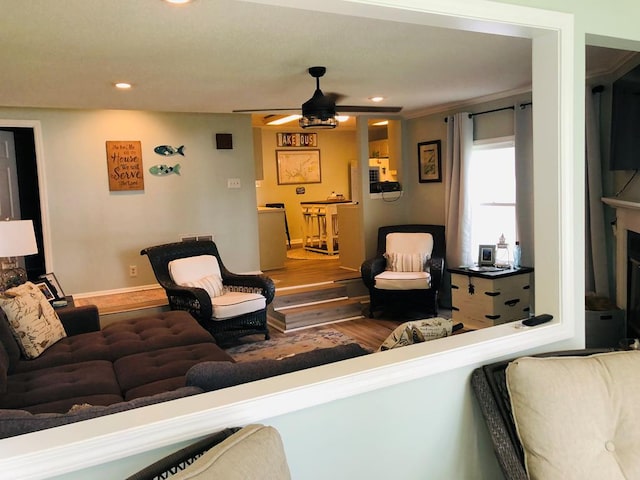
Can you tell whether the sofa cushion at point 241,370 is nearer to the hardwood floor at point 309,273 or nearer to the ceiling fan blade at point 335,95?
the ceiling fan blade at point 335,95

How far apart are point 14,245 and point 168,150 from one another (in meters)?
2.35

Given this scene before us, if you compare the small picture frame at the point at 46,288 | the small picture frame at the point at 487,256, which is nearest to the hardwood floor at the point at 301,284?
the small picture frame at the point at 46,288

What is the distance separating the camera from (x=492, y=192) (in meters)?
5.52

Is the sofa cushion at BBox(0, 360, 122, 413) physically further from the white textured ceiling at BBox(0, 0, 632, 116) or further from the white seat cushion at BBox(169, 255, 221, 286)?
the white seat cushion at BBox(169, 255, 221, 286)

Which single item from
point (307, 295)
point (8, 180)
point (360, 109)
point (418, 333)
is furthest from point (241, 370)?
point (8, 180)

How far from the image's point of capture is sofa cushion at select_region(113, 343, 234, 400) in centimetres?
261

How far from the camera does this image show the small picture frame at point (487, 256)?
507cm

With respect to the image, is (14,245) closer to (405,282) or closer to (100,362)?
(100,362)

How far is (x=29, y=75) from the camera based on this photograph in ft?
12.0

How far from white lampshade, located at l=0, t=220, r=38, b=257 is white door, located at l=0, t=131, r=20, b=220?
1566mm

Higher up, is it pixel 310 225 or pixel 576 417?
pixel 310 225

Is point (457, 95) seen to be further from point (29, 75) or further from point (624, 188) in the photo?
point (29, 75)

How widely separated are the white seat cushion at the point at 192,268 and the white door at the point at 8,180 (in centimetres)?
195

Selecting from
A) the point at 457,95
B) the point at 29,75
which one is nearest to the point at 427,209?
the point at 457,95
